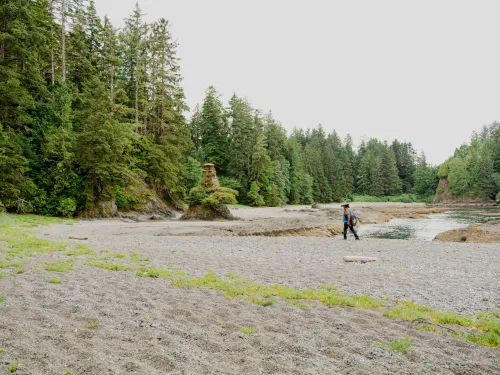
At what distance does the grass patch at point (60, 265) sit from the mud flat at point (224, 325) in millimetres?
261

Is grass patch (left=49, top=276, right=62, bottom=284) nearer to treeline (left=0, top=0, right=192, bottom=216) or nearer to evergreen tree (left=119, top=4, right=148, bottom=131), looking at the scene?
treeline (left=0, top=0, right=192, bottom=216)

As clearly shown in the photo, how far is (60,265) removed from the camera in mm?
9164

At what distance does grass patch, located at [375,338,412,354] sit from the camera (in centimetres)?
463

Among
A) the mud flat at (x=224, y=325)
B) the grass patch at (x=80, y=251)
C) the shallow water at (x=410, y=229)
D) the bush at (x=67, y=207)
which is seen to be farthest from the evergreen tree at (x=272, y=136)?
the mud flat at (x=224, y=325)

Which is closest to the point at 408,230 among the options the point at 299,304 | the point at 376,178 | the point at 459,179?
the point at 299,304

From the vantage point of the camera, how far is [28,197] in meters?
23.7

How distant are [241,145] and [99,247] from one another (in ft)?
158

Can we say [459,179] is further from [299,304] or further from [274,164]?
[299,304]

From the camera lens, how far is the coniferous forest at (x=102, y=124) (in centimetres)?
2419

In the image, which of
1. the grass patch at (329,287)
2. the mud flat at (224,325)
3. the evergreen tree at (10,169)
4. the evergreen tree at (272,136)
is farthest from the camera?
the evergreen tree at (272,136)

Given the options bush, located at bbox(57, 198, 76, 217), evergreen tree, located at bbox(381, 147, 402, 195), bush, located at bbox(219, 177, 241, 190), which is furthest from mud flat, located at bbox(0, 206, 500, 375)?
evergreen tree, located at bbox(381, 147, 402, 195)

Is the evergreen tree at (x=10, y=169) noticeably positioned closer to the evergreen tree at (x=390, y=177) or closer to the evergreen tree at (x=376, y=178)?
the evergreen tree at (x=376, y=178)

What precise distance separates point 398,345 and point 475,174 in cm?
10087

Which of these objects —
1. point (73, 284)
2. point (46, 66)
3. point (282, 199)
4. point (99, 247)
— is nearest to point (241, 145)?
point (282, 199)
